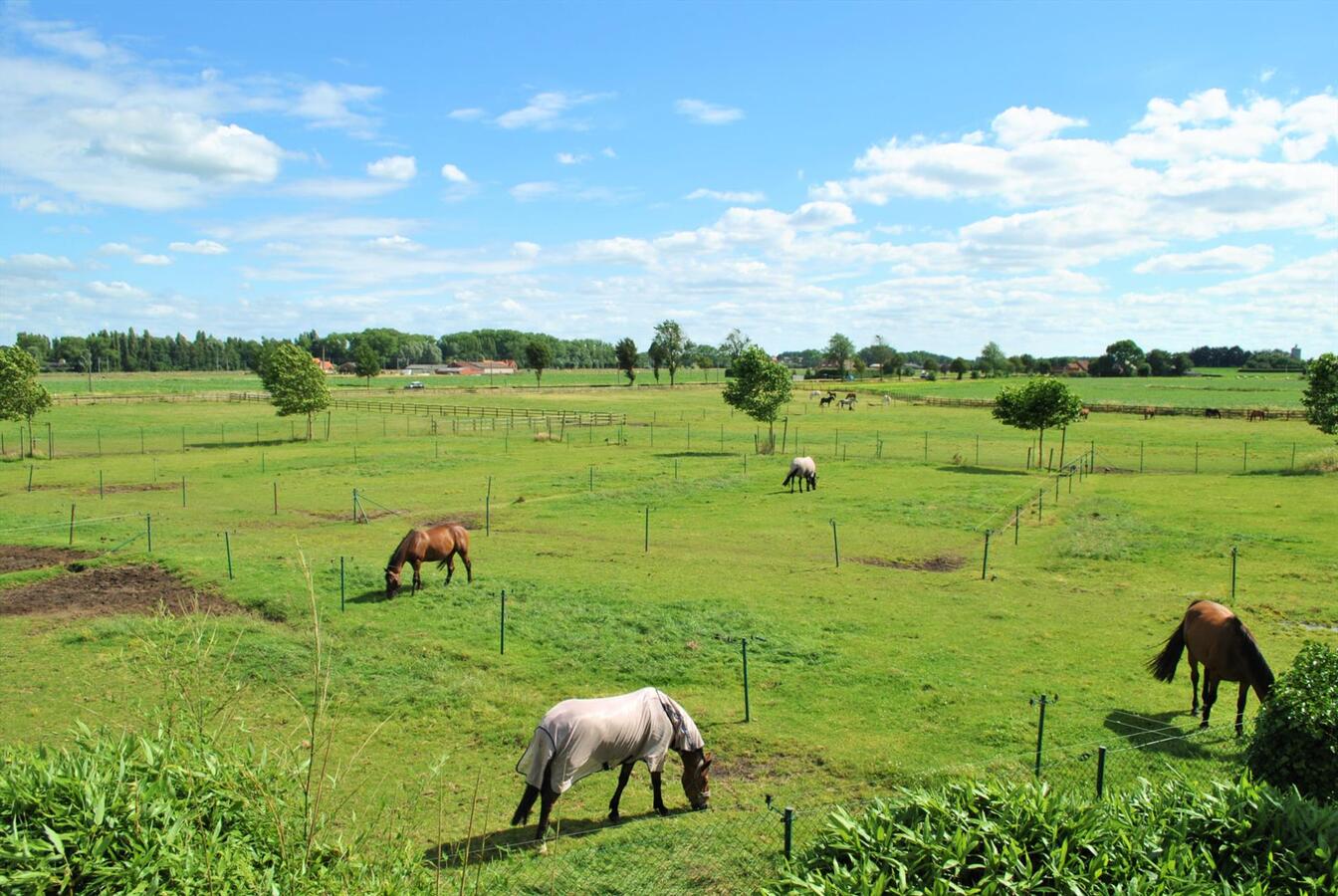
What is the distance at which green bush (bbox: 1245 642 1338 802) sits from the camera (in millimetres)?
7902

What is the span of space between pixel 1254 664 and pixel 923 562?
1066 cm

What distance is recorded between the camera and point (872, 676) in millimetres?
13609

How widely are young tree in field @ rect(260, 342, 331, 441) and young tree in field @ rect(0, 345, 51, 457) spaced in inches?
488

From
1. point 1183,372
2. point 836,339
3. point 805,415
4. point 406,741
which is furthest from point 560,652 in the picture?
point 1183,372

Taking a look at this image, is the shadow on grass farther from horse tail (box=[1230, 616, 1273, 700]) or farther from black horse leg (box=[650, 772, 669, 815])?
horse tail (box=[1230, 616, 1273, 700])

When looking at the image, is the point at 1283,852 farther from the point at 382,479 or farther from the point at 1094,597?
the point at 382,479

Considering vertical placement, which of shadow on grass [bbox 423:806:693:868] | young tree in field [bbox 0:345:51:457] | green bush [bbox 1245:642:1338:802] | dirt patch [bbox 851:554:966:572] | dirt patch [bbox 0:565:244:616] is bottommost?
shadow on grass [bbox 423:806:693:868]

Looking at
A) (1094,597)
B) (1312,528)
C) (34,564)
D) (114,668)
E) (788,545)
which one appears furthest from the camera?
(1312,528)

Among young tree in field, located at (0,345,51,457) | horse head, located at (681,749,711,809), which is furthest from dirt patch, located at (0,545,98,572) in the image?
young tree in field, located at (0,345,51,457)

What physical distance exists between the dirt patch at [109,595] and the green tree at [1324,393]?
46.0 metres

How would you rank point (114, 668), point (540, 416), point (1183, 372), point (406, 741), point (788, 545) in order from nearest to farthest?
point (406, 741), point (114, 668), point (788, 545), point (540, 416), point (1183, 372)

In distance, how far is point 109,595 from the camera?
59.8ft

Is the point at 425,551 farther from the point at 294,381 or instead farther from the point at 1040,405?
the point at 294,381

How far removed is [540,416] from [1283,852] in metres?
67.2
